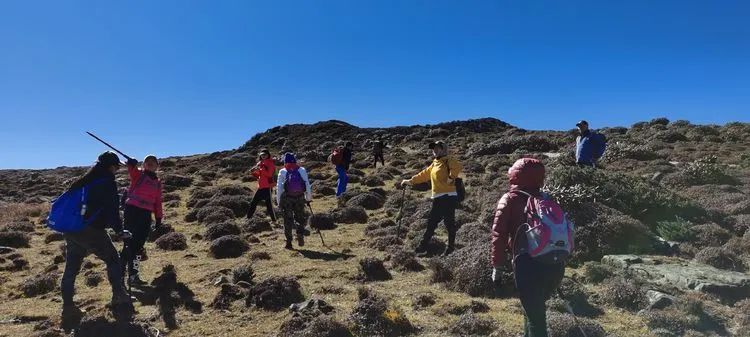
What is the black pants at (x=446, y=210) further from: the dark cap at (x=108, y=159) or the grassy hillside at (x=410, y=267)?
the dark cap at (x=108, y=159)

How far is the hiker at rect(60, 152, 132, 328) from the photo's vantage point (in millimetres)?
6613

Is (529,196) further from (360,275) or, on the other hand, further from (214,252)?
(214,252)

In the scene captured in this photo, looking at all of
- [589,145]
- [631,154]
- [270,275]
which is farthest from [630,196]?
[631,154]

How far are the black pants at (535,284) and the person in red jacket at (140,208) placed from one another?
5.70 metres

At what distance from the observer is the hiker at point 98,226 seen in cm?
661

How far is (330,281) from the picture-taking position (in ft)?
28.4

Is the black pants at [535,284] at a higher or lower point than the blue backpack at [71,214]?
lower

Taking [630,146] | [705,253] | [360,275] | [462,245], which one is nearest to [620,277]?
[705,253]

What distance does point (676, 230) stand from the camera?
32.8ft

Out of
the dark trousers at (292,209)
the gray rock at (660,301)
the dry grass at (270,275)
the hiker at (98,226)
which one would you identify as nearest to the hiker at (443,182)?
the dry grass at (270,275)

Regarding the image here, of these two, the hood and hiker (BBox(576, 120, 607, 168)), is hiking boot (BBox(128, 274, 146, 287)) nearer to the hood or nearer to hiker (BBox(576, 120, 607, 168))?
the hood

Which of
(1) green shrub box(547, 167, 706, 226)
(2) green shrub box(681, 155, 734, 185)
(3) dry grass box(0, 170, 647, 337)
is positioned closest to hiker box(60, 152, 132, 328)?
(3) dry grass box(0, 170, 647, 337)

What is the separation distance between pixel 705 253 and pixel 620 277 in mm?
2075

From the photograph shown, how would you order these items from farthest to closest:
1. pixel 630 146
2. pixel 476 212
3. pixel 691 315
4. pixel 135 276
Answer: pixel 630 146
pixel 476 212
pixel 135 276
pixel 691 315
